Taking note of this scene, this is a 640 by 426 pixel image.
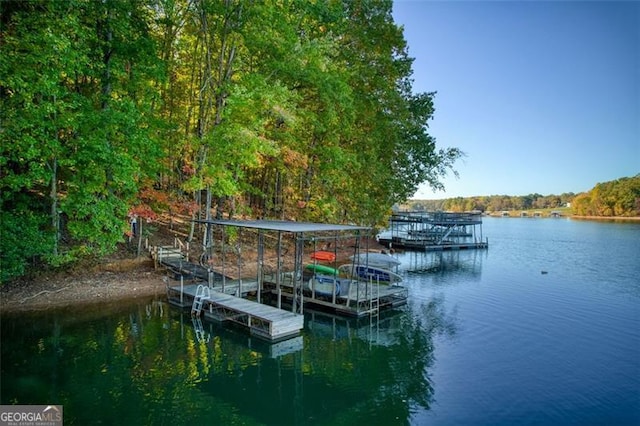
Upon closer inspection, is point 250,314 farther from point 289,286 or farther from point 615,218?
point 615,218

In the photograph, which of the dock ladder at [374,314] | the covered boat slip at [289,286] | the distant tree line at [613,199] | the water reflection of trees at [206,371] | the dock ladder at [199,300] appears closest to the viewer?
the water reflection of trees at [206,371]

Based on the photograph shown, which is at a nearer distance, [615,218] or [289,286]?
[289,286]

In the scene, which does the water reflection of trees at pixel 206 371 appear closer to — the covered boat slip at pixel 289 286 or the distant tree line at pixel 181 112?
the covered boat slip at pixel 289 286

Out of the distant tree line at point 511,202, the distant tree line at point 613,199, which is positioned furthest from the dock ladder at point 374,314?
the distant tree line at point 511,202

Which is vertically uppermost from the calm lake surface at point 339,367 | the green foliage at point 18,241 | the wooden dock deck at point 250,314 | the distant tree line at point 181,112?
the distant tree line at point 181,112

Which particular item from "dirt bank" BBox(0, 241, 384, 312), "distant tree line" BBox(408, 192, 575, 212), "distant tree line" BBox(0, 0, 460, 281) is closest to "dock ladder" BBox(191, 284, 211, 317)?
"dirt bank" BBox(0, 241, 384, 312)

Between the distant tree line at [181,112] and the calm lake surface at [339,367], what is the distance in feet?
15.6

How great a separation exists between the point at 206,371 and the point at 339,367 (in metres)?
3.74

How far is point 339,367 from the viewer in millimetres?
10953

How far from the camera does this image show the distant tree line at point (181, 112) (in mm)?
13078

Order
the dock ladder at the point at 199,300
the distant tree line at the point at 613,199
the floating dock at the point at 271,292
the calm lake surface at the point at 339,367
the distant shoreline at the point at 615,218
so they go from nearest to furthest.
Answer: the calm lake surface at the point at 339,367 → the floating dock at the point at 271,292 → the dock ladder at the point at 199,300 → the distant shoreline at the point at 615,218 → the distant tree line at the point at 613,199

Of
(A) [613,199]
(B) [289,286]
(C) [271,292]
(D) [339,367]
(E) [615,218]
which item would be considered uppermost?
(A) [613,199]

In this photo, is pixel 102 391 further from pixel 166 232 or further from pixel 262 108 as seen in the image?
pixel 166 232

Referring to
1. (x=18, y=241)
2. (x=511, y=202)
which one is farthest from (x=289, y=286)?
(x=511, y=202)
